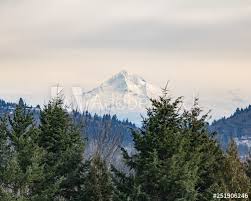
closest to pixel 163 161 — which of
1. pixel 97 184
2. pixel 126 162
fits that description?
pixel 126 162

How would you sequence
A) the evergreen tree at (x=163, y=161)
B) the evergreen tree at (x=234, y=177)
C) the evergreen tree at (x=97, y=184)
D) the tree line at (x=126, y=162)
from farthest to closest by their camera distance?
the evergreen tree at (x=234, y=177) → the evergreen tree at (x=97, y=184) → the tree line at (x=126, y=162) → the evergreen tree at (x=163, y=161)

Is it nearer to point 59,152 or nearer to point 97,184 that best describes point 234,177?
point 97,184

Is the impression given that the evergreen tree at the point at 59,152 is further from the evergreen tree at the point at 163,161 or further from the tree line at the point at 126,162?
the evergreen tree at the point at 163,161

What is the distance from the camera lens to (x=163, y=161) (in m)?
29.4

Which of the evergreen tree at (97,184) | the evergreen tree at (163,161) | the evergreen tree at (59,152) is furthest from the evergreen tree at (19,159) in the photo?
the evergreen tree at (163,161)

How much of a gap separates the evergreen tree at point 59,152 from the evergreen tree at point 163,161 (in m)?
4.85

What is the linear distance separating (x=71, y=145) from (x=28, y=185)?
477 centimetres

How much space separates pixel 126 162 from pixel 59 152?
7254 mm

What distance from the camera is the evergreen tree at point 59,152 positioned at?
3422cm

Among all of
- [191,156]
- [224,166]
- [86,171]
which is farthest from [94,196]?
[224,166]

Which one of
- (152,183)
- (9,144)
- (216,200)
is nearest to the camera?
(152,183)

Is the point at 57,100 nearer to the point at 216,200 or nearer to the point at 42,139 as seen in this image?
the point at 42,139

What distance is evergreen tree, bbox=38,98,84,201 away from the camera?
34222 millimetres

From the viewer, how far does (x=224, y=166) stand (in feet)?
115
